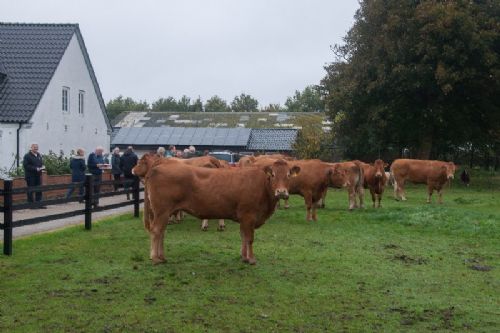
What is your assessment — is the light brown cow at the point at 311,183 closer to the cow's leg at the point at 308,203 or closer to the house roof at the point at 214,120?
the cow's leg at the point at 308,203

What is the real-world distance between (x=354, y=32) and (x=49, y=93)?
60.0 feet

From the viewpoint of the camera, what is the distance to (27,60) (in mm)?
29406

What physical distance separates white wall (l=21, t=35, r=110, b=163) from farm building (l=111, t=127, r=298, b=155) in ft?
62.5

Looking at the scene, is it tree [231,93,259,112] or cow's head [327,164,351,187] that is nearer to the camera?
cow's head [327,164,351,187]

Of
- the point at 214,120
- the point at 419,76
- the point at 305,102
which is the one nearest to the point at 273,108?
the point at 305,102

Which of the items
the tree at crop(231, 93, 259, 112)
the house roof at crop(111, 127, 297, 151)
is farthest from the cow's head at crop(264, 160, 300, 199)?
the tree at crop(231, 93, 259, 112)

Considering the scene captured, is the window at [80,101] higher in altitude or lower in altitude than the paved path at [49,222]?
higher

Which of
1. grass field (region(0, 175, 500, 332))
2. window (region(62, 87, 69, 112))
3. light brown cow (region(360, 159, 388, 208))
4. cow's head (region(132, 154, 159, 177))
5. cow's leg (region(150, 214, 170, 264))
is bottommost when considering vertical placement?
grass field (region(0, 175, 500, 332))

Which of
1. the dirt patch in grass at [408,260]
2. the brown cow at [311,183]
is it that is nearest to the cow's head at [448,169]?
the brown cow at [311,183]

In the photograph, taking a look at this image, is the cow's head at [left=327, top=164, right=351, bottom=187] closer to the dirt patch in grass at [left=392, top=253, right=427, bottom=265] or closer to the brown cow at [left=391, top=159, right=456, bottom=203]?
the brown cow at [left=391, top=159, right=456, bottom=203]

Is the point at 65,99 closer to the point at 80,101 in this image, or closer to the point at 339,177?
the point at 80,101

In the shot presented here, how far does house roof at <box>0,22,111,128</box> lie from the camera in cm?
2700

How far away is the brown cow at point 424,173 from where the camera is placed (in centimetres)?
2433

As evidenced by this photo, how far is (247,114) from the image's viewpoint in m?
68.2
